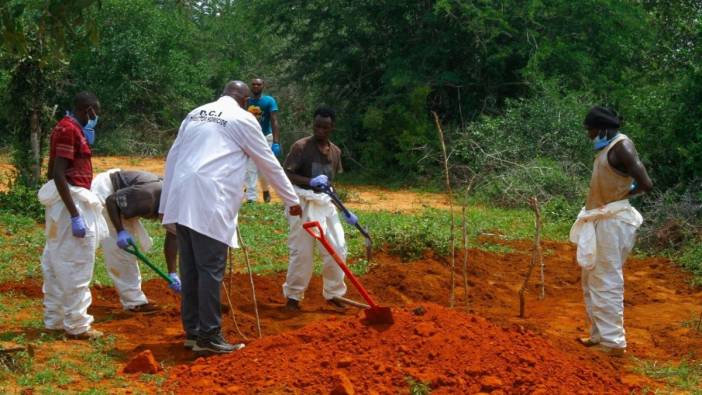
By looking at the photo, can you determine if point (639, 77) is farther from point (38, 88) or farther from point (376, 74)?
point (38, 88)

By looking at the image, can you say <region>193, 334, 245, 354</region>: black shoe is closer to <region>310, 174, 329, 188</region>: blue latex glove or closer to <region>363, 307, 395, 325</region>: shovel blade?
<region>363, 307, 395, 325</region>: shovel blade

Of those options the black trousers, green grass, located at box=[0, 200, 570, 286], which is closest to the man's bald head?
the black trousers

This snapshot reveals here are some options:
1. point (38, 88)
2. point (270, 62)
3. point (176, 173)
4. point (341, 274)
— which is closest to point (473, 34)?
point (270, 62)

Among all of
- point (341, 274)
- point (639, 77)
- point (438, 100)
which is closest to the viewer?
point (341, 274)

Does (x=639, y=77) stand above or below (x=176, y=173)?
above

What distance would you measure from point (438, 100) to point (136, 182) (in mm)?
11085

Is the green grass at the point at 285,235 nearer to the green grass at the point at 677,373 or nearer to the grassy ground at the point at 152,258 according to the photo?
the grassy ground at the point at 152,258

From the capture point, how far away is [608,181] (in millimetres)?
6062

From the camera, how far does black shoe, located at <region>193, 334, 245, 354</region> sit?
5.57 meters

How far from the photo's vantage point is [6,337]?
5961mm

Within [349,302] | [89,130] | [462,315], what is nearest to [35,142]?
[89,130]

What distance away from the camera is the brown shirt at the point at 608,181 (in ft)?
19.8

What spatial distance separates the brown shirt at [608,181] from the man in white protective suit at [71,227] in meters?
3.43

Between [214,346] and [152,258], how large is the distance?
134 inches
